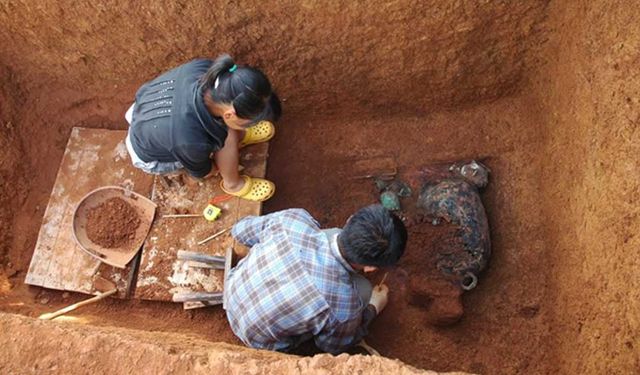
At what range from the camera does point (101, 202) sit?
Answer: 3781mm

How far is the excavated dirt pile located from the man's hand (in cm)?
24

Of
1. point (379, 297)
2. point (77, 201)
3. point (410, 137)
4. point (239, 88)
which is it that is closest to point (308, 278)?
point (379, 297)

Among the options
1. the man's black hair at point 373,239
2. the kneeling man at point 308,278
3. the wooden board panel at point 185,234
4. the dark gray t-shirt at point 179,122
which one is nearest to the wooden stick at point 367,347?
the kneeling man at point 308,278

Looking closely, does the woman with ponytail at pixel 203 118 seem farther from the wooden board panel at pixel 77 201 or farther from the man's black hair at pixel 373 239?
the man's black hair at pixel 373 239

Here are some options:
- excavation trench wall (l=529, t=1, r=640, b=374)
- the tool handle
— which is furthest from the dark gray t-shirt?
excavation trench wall (l=529, t=1, r=640, b=374)

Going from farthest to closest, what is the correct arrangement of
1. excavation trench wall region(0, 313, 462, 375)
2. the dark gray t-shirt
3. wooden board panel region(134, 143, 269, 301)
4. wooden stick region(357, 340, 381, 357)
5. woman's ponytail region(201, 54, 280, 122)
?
wooden board panel region(134, 143, 269, 301) → wooden stick region(357, 340, 381, 357) → the dark gray t-shirt → woman's ponytail region(201, 54, 280, 122) → excavation trench wall region(0, 313, 462, 375)

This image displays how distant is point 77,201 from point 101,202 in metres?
0.25

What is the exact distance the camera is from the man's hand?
3252 mm

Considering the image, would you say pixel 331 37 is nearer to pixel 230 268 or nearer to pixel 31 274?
pixel 230 268

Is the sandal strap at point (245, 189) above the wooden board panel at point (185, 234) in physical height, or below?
above

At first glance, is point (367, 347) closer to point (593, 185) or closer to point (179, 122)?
point (593, 185)

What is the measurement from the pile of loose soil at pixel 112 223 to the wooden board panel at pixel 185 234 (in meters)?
0.15

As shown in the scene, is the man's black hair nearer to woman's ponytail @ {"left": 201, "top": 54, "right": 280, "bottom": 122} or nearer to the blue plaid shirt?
the blue plaid shirt

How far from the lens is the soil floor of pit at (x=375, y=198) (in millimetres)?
3307
